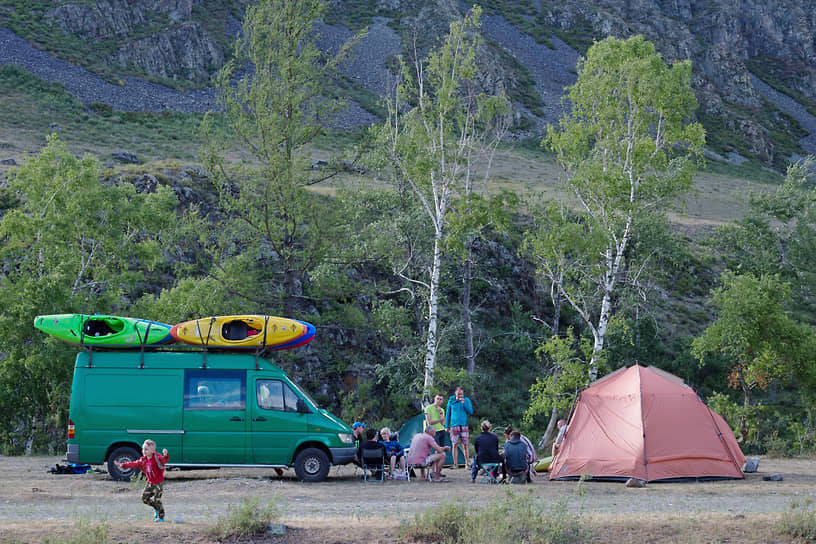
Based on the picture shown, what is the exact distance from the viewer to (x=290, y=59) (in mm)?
19750

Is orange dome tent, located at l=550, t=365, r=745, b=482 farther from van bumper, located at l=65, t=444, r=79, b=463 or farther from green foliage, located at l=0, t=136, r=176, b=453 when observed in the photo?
green foliage, located at l=0, t=136, r=176, b=453

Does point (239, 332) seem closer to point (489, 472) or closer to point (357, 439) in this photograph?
point (357, 439)

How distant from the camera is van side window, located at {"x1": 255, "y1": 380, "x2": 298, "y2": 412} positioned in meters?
14.5

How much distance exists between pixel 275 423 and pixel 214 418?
1127 mm

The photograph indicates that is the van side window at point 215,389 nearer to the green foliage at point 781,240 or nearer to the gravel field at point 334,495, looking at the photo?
the gravel field at point 334,495

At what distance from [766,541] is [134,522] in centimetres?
758

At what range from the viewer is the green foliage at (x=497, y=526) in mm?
8656

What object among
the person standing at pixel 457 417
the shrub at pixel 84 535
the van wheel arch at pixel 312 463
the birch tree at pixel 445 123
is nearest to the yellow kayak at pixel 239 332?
the van wheel arch at pixel 312 463

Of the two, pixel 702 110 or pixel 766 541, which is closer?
pixel 766 541

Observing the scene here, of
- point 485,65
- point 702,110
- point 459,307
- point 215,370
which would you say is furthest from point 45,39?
point 702,110

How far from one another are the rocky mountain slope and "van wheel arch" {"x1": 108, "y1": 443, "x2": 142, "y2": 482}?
39.7 meters

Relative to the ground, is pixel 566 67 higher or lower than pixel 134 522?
higher

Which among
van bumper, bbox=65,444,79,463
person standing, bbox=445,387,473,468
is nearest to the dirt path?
van bumper, bbox=65,444,79,463

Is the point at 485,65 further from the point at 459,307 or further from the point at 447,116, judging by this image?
the point at 447,116
